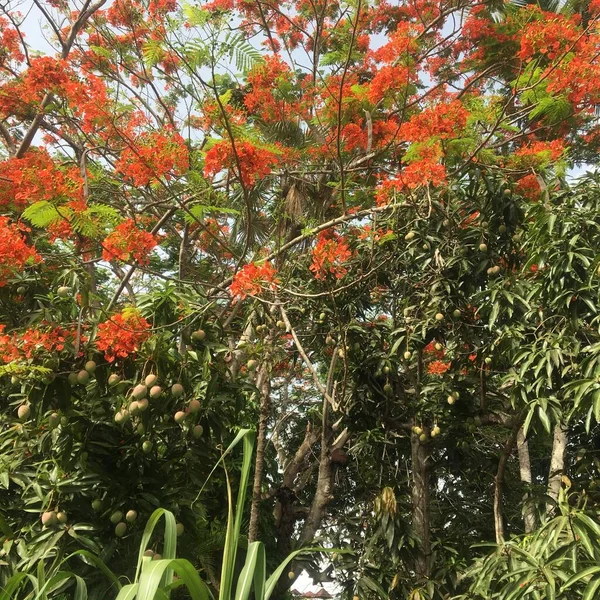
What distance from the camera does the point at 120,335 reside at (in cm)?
271

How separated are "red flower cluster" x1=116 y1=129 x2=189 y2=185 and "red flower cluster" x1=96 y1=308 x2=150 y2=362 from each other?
4.94ft

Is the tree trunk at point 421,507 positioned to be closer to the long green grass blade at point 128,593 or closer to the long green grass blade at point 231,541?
the long green grass blade at point 231,541

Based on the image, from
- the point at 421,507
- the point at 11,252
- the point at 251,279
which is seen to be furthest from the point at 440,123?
the point at 11,252

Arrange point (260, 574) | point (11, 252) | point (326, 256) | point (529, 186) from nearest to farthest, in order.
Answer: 1. point (260, 574)
2. point (11, 252)
3. point (326, 256)
4. point (529, 186)

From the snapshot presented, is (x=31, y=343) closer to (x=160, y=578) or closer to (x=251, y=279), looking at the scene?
(x=251, y=279)

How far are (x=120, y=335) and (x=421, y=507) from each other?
2238mm

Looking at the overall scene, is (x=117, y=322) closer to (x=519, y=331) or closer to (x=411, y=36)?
(x=519, y=331)

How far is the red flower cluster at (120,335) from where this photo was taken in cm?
271

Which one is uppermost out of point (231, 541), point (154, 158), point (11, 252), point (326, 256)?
point (154, 158)

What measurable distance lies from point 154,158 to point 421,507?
3.04 meters

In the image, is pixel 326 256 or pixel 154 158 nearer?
pixel 326 256

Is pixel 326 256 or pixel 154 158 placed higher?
pixel 154 158

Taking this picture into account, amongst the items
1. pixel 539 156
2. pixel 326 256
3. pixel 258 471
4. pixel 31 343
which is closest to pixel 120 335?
pixel 31 343

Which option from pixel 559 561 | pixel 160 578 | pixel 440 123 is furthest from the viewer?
pixel 440 123
